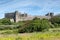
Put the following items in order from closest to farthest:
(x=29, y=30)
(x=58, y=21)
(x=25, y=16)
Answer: (x=29, y=30) → (x=58, y=21) → (x=25, y=16)

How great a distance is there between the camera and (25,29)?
122 ft

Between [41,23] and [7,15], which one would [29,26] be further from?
[7,15]

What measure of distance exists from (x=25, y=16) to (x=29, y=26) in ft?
261

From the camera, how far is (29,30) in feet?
122

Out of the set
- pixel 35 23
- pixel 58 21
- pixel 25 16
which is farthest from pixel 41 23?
pixel 25 16

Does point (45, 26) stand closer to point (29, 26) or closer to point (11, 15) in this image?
point (29, 26)

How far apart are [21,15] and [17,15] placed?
7.74 feet

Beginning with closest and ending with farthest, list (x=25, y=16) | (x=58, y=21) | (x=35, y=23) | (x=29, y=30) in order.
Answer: (x=29, y=30) → (x=35, y=23) → (x=58, y=21) → (x=25, y=16)

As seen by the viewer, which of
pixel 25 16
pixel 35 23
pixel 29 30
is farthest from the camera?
pixel 25 16

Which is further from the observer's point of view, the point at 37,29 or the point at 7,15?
the point at 7,15

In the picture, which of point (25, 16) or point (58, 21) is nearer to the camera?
Result: point (58, 21)

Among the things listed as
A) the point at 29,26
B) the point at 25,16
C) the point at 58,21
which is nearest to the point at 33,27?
the point at 29,26

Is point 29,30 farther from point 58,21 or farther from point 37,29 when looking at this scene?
point 58,21

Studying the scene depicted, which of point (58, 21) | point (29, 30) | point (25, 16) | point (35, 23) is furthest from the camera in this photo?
point (25, 16)
